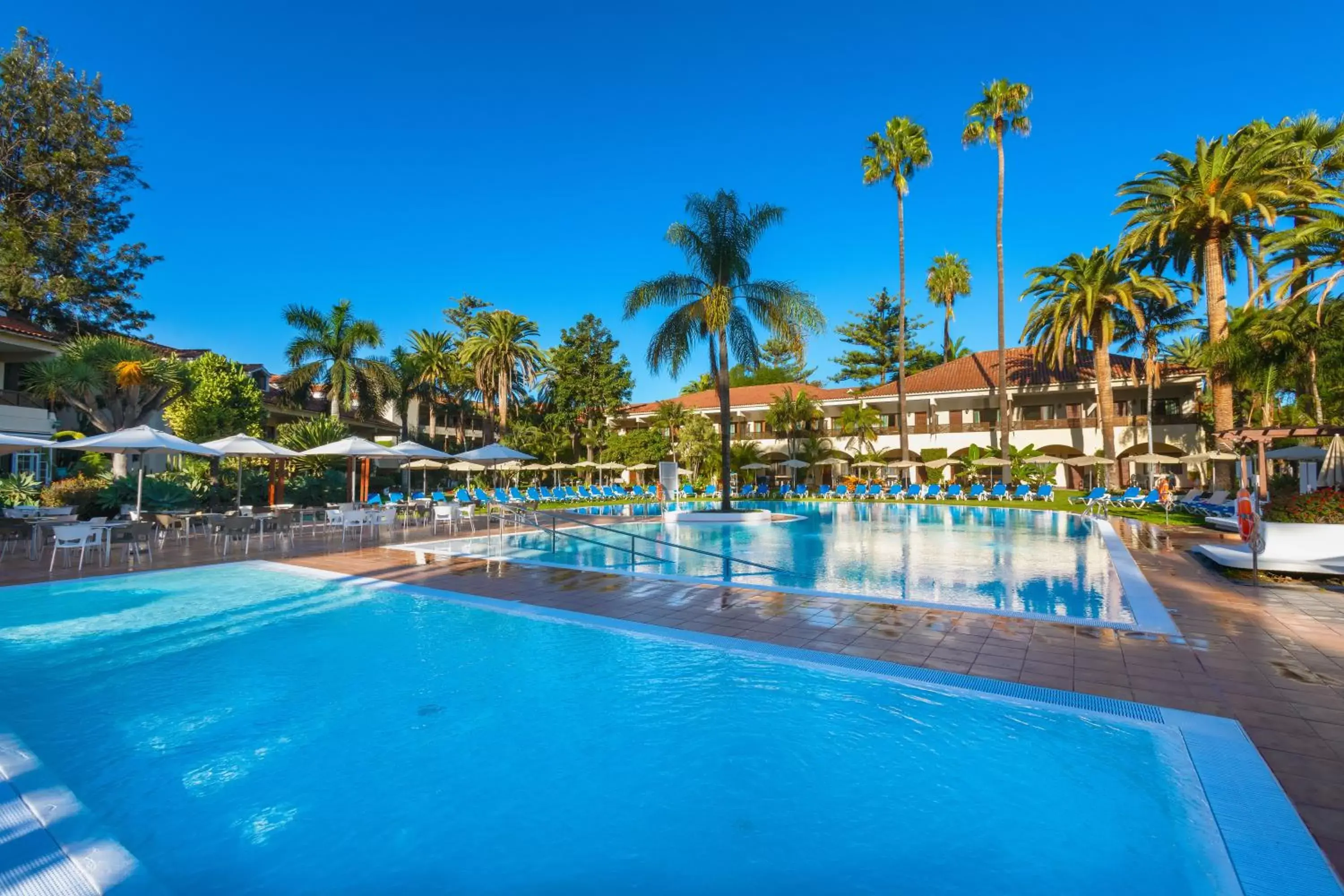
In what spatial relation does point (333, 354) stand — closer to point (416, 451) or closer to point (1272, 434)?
point (416, 451)

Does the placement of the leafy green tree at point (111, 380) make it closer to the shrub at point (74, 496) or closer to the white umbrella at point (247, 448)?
the shrub at point (74, 496)

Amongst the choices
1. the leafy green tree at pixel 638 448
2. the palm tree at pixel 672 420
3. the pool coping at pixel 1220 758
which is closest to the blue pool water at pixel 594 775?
the pool coping at pixel 1220 758

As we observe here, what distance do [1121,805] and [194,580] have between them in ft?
38.4

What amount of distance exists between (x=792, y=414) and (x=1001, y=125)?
59.0ft

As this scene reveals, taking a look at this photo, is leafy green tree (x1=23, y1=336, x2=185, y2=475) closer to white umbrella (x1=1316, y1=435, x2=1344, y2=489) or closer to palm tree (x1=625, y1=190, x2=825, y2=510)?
palm tree (x1=625, y1=190, x2=825, y2=510)

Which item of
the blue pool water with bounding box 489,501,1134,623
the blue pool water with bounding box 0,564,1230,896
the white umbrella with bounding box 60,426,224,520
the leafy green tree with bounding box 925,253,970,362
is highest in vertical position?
the leafy green tree with bounding box 925,253,970,362

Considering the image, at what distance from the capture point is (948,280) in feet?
151

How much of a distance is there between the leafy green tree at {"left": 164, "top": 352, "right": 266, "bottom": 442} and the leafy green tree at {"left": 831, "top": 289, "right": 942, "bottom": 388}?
39349 mm

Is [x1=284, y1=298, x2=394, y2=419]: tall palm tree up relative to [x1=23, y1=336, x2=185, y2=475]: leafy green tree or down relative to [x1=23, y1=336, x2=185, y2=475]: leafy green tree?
up

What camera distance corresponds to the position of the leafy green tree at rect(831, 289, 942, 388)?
47.8 metres

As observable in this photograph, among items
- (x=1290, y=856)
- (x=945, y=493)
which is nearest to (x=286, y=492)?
(x=1290, y=856)

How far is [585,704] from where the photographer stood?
498 centimetres

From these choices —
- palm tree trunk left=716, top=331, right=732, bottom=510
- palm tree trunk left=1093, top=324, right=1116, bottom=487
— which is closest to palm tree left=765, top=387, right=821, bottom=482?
palm tree trunk left=1093, top=324, right=1116, bottom=487

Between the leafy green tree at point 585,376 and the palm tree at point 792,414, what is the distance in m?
9.48
